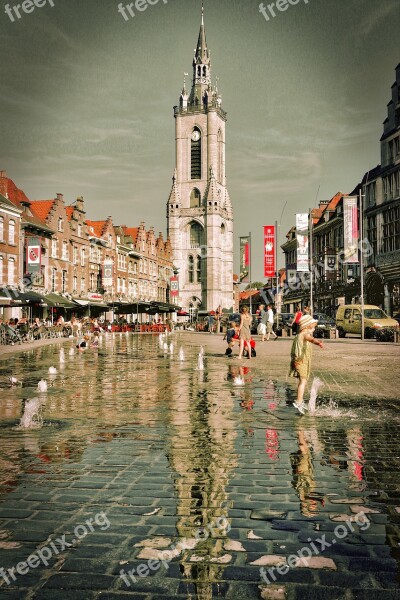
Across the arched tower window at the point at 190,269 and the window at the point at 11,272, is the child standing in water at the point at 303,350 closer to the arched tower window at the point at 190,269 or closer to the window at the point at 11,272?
the window at the point at 11,272

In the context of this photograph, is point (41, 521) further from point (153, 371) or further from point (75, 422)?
point (153, 371)

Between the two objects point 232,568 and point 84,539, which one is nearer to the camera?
point 232,568

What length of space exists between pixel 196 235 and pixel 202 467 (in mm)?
107475

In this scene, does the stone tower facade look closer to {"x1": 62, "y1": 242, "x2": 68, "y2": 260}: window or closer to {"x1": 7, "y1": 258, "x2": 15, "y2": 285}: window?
{"x1": 62, "y1": 242, "x2": 68, "y2": 260}: window

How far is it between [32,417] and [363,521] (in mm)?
5650

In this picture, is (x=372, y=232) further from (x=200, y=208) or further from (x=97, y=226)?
(x=200, y=208)

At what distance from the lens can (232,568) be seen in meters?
3.53

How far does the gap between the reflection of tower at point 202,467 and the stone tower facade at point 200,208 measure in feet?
326

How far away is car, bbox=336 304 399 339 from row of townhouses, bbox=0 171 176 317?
17.8 meters

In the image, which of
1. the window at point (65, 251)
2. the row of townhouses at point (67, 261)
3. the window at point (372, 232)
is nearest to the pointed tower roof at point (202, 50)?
the row of townhouses at point (67, 261)

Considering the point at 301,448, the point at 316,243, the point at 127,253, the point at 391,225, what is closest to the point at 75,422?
the point at 301,448

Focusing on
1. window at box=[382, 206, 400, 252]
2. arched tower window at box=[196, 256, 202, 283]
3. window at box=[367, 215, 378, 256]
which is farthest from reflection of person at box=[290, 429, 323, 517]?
arched tower window at box=[196, 256, 202, 283]

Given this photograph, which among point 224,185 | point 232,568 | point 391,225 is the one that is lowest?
point 232,568

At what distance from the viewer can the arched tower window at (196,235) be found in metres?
112
